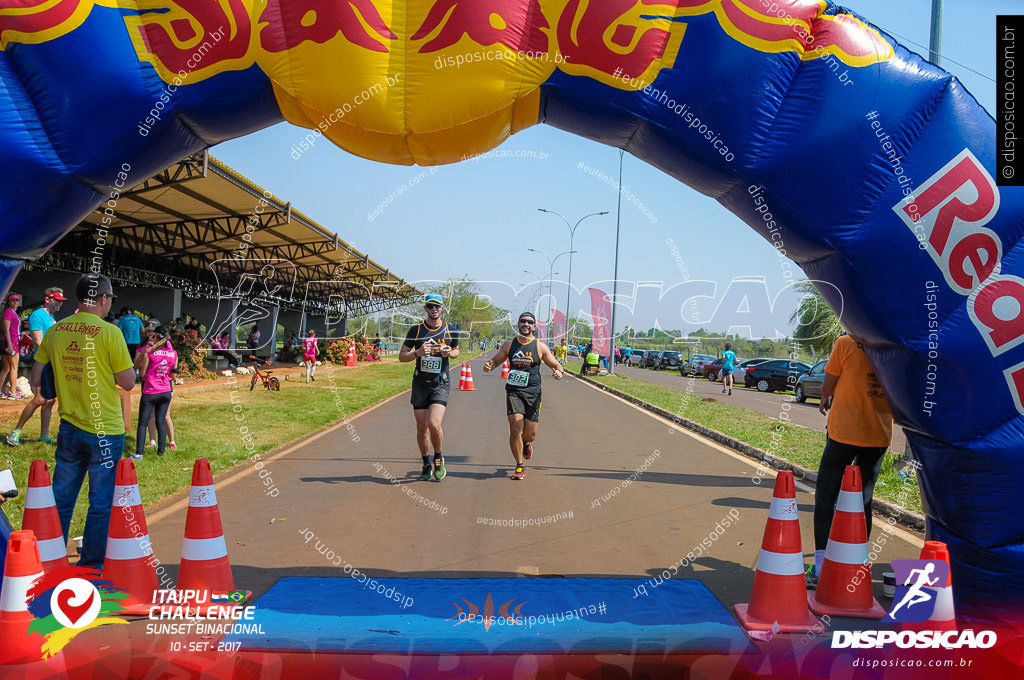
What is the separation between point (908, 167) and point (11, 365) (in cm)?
1201

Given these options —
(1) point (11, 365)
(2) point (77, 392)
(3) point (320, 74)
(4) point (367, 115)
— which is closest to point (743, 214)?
(4) point (367, 115)

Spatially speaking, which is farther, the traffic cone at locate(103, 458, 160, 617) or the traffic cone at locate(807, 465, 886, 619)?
the traffic cone at locate(807, 465, 886, 619)

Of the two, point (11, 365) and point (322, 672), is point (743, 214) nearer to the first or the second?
point (322, 672)

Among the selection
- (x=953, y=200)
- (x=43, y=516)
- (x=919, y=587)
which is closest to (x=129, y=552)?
(x=43, y=516)

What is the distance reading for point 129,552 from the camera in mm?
3635

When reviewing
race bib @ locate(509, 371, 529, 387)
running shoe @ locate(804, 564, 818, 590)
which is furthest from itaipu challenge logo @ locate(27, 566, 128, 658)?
race bib @ locate(509, 371, 529, 387)

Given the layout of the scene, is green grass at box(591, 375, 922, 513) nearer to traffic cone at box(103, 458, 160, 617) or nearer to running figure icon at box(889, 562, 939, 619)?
running figure icon at box(889, 562, 939, 619)

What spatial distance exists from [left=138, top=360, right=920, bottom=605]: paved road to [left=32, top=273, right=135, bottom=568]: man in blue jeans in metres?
0.63

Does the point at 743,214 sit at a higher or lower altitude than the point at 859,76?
lower

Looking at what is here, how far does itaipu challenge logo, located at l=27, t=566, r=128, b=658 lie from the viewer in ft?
9.95

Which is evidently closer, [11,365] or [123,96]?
[123,96]

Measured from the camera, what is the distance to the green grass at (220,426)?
6.41 meters

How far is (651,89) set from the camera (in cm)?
356

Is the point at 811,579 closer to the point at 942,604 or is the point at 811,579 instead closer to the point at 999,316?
the point at 942,604
